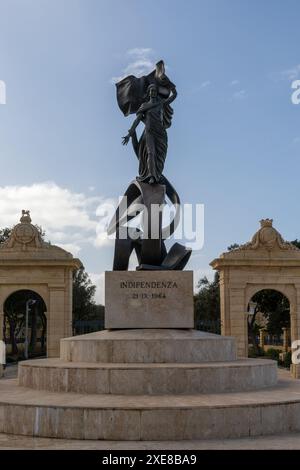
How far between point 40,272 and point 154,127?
47.8 feet

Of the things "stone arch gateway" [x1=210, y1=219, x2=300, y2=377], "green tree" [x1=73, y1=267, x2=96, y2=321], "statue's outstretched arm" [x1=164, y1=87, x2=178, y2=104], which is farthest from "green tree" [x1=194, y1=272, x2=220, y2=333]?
"statue's outstretched arm" [x1=164, y1=87, x2=178, y2=104]

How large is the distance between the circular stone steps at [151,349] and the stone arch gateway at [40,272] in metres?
15.4

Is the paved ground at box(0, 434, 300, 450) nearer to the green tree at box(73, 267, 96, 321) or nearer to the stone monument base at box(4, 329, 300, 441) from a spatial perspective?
the stone monument base at box(4, 329, 300, 441)

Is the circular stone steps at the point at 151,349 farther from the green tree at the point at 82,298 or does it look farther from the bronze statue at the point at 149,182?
the green tree at the point at 82,298

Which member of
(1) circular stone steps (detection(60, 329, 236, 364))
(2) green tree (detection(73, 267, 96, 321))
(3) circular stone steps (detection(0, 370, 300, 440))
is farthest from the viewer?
(2) green tree (detection(73, 267, 96, 321))

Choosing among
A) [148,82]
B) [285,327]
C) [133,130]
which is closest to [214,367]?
[133,130]

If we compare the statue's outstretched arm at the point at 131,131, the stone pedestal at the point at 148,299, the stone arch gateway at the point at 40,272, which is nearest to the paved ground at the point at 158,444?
the stone pedestal at the point at 148,299

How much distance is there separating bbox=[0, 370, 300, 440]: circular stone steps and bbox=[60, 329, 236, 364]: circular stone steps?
Answer: 2059mm

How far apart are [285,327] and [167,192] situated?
28.9 metres

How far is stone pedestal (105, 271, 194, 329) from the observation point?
12.9 metres

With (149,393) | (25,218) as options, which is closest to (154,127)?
(149,393)

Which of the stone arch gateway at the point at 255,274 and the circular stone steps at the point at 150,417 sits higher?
the stone arch gateway at the point at 255,274

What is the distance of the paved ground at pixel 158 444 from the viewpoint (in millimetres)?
7875

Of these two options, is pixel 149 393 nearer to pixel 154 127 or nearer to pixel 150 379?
pixel 150 379
